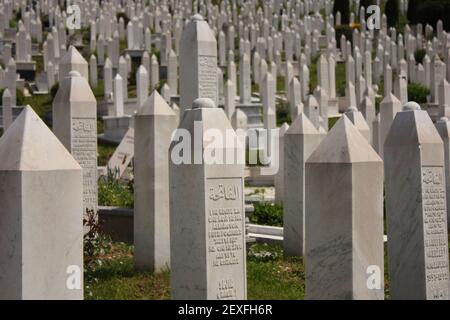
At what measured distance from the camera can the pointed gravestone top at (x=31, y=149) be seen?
539 centimetres

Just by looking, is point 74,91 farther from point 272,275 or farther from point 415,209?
point 415,209

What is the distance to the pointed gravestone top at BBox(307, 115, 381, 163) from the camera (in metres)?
6.40

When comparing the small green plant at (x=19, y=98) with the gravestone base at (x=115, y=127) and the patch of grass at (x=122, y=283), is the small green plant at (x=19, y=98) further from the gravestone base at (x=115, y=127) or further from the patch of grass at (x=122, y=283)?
the patch of grass at (x=122, y=283)

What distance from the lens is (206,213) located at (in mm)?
6395

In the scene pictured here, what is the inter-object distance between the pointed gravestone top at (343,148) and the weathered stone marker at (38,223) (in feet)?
6.56

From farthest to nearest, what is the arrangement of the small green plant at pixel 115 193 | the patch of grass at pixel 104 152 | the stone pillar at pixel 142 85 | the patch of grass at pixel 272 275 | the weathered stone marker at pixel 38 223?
1. the stone pillar at pixel 142 85
2. the patch of grass at pixel 104 152
3. the small green plant at pixel 115 193
4. the patch of grass at pixel 272 275
5. the weathered stone marker at pixel 38 223

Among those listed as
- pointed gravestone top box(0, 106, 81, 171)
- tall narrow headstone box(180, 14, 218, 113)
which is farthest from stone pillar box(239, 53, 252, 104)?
pointed gravestone top box(0, 106, 81, 171)

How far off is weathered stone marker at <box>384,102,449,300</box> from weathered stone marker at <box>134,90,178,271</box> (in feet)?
8.60

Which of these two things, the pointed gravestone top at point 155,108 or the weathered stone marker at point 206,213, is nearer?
the weathered stone marker at point 206,213

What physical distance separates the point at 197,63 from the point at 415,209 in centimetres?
576

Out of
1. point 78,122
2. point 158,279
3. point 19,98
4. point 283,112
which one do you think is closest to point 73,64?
point 78,122

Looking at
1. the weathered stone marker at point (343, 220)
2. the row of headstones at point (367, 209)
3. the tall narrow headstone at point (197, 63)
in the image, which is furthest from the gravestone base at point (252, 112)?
the weathered stone marker at point (343, 220)

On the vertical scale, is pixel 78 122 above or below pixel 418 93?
below

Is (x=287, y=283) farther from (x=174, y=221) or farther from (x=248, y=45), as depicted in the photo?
(x=248, y=45)
